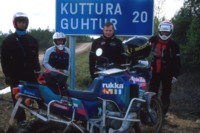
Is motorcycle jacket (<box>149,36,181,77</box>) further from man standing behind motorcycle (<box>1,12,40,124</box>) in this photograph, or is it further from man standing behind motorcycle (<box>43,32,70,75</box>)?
man standing behind motorcycle (<box>1,12,40,124</box>)


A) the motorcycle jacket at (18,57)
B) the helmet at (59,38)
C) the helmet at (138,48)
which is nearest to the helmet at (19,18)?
the motorcycle jacket at (18,57)

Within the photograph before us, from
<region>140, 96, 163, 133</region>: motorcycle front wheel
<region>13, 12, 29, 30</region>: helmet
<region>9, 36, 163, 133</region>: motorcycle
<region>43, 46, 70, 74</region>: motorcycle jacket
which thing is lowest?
<region>140, 96, 163, 133</region>: motorcycle front wheel

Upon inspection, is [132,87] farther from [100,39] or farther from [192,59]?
[192,59]

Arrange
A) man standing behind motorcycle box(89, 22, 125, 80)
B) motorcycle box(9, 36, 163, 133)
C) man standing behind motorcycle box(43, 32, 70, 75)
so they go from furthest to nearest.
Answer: man standing behind motorcycle box(43, 32, 70, 75) < man standing behind motorcycle box(89, 22, 125, 80) < motorcycle box(9, 36, 163, 133)

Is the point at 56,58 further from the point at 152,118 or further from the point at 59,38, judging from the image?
the point at 152,118

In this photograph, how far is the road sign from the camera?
6227 millimetres

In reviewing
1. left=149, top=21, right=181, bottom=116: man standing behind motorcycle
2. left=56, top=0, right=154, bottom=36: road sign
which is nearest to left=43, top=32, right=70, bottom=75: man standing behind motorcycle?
left=56, top=0, right=154, bottom=36: road sign

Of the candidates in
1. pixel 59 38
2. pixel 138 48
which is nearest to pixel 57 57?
pixel 59 38

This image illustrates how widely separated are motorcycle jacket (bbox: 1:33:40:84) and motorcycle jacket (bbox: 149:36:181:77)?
2201 millimetres

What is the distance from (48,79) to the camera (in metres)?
4.38

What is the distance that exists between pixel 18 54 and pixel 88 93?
158 centimetres

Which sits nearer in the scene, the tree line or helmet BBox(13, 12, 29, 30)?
helmet BBox(13, 12, 29, 30)

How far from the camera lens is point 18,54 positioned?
220 inches

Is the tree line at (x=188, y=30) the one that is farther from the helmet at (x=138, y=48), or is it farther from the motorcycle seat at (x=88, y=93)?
the motorcycle seat at (x=88, y=93)
